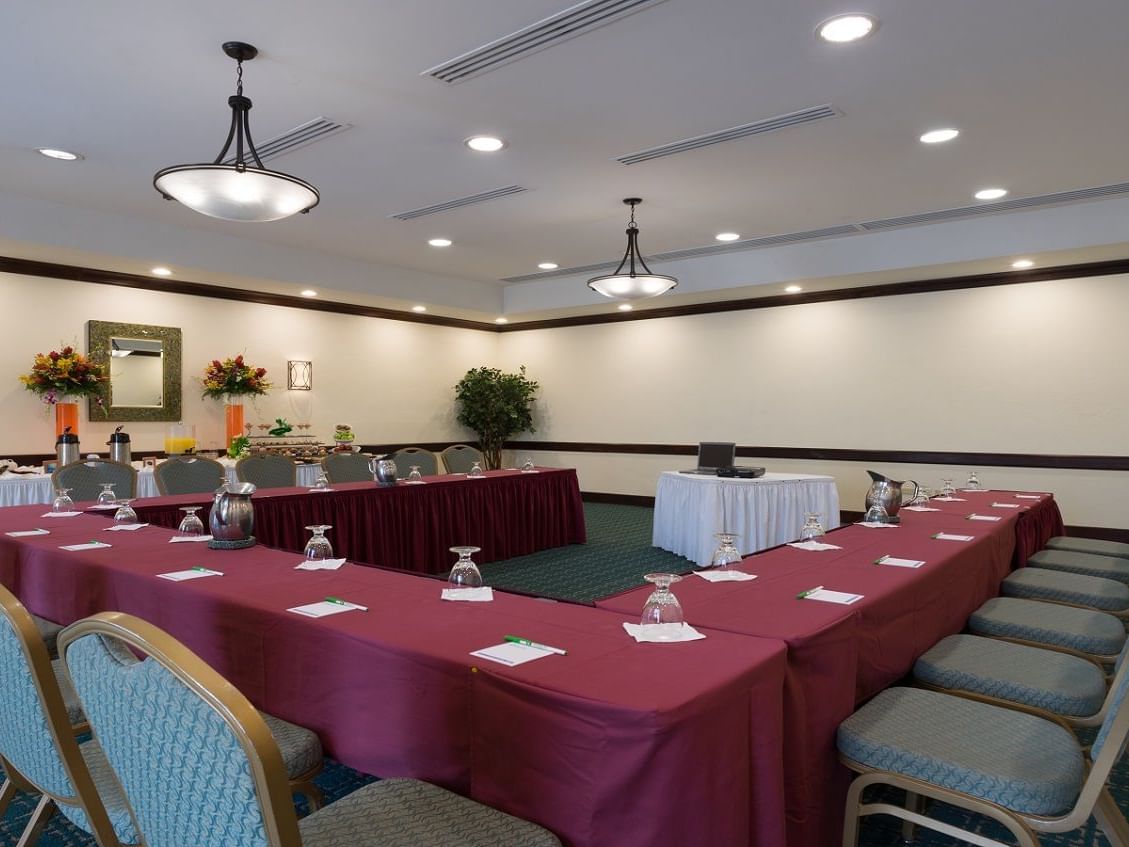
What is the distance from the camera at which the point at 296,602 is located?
207cm

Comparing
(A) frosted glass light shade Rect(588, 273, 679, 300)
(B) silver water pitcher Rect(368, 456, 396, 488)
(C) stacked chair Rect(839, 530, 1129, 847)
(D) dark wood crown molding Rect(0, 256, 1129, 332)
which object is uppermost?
(D) dark wood crown molding Rect(0, 256, 1129, 332)

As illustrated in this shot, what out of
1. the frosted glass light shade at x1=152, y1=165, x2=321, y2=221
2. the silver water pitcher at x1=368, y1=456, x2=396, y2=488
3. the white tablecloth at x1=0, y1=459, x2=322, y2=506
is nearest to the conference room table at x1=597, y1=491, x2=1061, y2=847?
the frosted glass light shade at x1=152, y1=165, x2=321, y2=221

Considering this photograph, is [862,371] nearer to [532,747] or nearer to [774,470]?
[774,470]

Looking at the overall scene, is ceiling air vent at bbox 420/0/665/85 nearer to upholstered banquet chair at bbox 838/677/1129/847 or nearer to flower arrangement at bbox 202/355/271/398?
upholstered banquet chair at bbox 838/677/1129/847

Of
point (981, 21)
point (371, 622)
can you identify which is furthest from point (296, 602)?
point (981, 21)

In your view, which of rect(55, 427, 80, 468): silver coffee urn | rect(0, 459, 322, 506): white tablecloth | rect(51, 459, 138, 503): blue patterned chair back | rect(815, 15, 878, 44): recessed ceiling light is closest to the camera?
rect(815, 15, 878, 44): recessed ceiling light

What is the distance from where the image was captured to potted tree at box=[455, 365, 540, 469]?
34.6 ft

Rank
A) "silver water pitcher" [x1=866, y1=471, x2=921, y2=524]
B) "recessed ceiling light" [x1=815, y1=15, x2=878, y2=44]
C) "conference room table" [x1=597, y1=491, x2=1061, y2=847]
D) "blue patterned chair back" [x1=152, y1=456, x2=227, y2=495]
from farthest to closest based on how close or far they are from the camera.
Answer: "blue patterned chair back" [x1=152, y1=456, x2=227, y2=495], "silver water pitcher" [x1=866, y1=471, x2=921, y2=524], "recessed ceiling light" [x1=815, y1=15, x2=878, y2=44], "conference room table" [x1=597, y1=491, x2=1061, y2=847]

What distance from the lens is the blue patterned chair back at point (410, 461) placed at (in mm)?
6941

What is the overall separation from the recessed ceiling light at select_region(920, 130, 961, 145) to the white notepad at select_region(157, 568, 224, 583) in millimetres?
4696

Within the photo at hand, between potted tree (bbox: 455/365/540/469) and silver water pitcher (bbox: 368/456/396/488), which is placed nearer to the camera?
silver water pitcher (bbox: 368/456/396/488)

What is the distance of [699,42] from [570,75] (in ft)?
2.27

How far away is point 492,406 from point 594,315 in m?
1.92

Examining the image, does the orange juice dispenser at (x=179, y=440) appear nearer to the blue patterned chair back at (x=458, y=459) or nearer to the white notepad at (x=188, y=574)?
the blue patterned chair back at (x=458, y=459)
